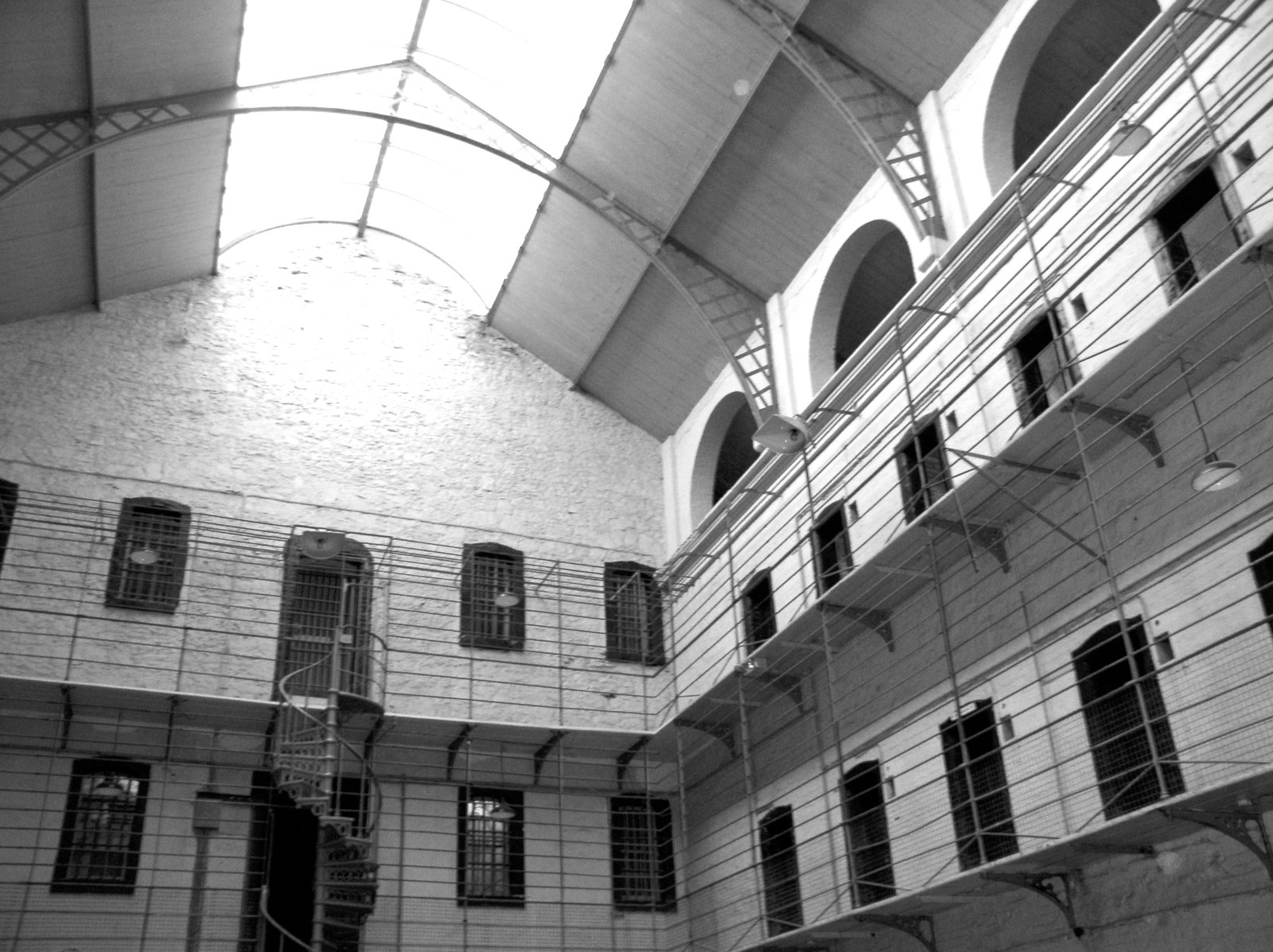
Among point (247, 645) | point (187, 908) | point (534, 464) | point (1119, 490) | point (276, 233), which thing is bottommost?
point (187, 908)

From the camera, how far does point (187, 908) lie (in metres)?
11.3

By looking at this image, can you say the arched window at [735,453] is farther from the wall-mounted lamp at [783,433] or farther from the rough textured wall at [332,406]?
the wall-mounted lamp at [783,433]

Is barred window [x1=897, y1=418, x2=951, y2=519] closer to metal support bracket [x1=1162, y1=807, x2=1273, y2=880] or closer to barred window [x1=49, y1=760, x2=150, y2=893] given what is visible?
metal support bracket [x1=1162, y1=807, x2=1273, y2=880]

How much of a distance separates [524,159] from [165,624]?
6280mm

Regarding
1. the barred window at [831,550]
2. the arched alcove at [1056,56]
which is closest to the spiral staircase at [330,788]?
the barred window at [831,550]

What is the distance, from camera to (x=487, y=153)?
48.8 ft

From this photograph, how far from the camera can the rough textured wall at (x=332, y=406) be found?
13.5m

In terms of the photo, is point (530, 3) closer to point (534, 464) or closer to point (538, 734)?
point (534, 464)

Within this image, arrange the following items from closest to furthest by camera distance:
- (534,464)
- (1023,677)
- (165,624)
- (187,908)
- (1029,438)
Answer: (1029,438)
(1023,677)
(187,908)
(165,624)
(534,464)

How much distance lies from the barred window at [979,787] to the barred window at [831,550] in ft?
6.21

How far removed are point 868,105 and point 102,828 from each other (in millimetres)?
9660

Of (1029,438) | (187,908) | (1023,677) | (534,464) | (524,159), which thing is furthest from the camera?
(534,464)

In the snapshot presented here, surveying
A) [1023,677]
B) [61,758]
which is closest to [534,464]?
[61,758]

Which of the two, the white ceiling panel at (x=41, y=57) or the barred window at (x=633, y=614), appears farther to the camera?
the barred window at (x=633, y=614)
